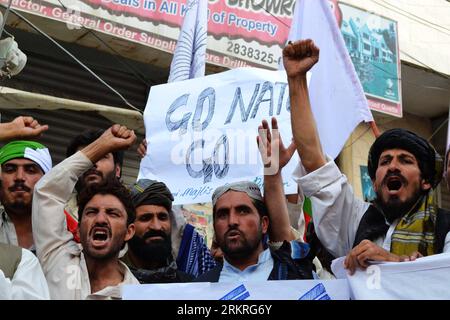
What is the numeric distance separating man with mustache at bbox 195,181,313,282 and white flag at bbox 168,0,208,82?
2046mm

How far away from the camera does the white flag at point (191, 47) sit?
5.21 metres

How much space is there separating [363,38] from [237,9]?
1.95 m

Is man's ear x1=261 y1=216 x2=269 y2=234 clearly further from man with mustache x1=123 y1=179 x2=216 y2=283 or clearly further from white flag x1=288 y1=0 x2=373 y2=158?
white flag x1=288 y1=0 x2=373 y2=158

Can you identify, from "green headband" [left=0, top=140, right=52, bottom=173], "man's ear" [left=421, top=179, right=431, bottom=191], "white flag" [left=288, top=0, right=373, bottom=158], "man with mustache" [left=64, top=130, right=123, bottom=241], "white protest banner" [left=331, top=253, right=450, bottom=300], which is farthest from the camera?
"white flag" [left=288, top=0, right=373, bottom=158]

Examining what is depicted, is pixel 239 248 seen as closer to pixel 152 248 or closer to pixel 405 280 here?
pixel 152 248

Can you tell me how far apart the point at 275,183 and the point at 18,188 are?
112 cm

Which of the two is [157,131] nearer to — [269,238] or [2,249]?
[269,238]

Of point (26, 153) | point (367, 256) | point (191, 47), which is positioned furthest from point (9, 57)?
point (367, 256)

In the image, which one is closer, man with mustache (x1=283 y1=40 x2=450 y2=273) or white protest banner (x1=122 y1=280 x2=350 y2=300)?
white protest banner (x1=122 y1=280 x2=350 y2=300)

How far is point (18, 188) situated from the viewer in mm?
3393

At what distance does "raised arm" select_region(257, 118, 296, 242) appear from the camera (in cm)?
335

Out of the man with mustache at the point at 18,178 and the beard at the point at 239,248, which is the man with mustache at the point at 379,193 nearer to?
the beard at the point at 239,248

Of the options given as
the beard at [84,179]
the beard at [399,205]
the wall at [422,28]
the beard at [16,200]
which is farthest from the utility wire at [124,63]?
the beard at [399,205]

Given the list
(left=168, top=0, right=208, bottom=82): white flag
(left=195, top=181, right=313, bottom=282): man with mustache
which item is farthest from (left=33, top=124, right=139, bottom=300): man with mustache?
(left=168, top=0, right=208, bottom=82): white flag
